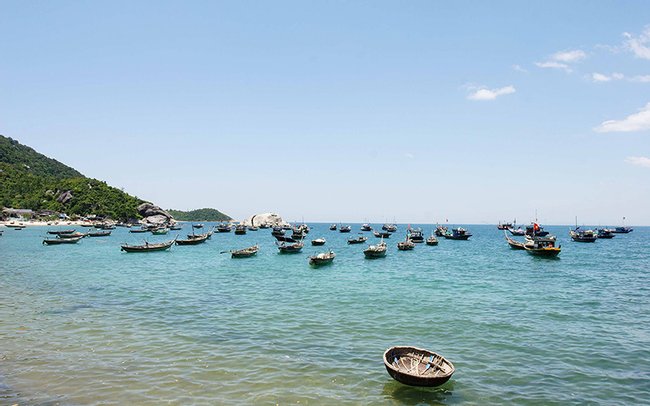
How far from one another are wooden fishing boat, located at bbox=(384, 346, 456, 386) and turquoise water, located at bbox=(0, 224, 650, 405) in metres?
0.52

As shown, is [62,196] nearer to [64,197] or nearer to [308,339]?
[64,197]

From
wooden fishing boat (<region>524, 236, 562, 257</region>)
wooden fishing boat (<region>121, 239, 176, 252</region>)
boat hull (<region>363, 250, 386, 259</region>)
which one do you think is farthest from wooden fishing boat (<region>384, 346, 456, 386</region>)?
wooden fishing boat (<region>121, 239, 176, 252</region>)

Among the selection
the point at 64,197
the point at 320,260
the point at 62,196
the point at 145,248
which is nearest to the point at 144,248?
the point at 145,248

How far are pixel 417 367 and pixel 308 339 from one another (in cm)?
623

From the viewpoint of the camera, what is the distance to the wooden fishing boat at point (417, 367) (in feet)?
44.0

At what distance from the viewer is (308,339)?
19469mm

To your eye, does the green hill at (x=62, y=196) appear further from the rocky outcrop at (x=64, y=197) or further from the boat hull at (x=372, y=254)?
the boat hull at (x=372, y=254)

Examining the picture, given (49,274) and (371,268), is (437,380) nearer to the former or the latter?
(371,268)

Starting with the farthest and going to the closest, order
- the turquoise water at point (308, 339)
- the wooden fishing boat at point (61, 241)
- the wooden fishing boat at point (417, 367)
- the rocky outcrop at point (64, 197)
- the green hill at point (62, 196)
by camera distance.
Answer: the rocky outcrop at point (64, 197)
the green hill at point (62, 196)
the wooden fishing boat at point (61, 241)
the turquoise water at point (308, 339)
the wooden fishing boat at point (417, 367)

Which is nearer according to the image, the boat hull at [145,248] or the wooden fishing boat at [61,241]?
the boat hull at [145,248]

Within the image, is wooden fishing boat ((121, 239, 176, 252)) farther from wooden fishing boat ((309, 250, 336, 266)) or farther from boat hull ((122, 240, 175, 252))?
wooden fishing boat ((309, 250, 336, 266))

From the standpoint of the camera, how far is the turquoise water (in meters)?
13.6

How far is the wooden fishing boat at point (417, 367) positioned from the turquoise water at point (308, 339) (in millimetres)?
524

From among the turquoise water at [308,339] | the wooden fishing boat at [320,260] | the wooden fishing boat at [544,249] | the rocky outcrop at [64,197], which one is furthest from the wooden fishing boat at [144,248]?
the rocky outcrop at [64,197]
